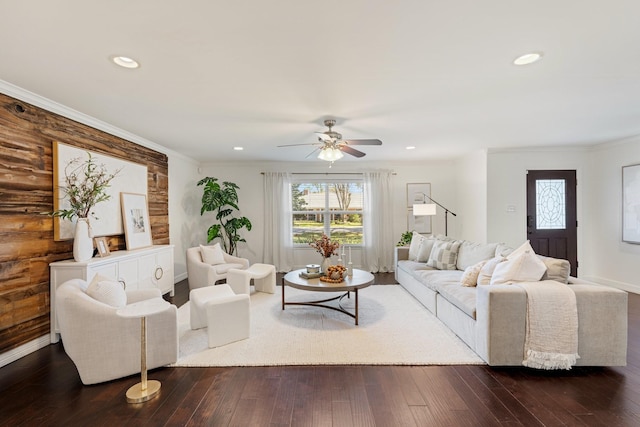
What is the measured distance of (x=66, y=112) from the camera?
125 inches

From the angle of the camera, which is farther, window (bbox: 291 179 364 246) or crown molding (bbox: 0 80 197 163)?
window (bbox: 291 179 364 246)

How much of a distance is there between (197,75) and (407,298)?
3.85m

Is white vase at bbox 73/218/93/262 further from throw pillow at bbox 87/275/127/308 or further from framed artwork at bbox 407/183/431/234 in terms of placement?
framed artwork at bbox 407/183/431/234

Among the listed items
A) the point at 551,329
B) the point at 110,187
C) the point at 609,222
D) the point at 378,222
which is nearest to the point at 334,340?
the point at 551,329

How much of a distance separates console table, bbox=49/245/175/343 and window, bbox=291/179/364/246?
2.81 metres

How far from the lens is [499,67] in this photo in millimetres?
2344

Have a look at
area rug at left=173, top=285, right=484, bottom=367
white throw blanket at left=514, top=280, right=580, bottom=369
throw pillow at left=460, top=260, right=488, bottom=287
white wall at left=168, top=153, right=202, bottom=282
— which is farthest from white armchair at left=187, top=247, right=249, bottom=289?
white throw blanket at left=514, top=280, right=580, bottom=369

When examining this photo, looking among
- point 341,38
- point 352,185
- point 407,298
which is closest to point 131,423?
point 341,38

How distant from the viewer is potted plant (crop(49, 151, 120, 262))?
10.2ft

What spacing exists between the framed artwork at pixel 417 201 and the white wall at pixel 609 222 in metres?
2.73

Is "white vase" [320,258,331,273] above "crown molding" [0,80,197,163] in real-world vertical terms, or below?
below

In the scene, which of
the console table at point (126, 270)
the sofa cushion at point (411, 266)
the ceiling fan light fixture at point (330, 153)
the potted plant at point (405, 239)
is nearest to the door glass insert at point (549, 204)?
the potted plant at point (405, 239)

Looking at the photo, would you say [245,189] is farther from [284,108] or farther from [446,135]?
[446,135]

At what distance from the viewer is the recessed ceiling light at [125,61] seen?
7.06 feet
